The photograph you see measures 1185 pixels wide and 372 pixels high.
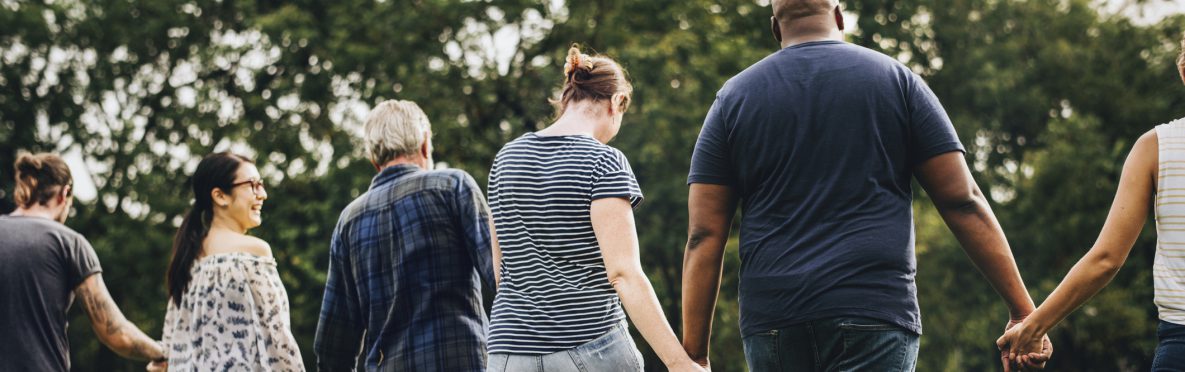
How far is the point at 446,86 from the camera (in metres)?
19.5

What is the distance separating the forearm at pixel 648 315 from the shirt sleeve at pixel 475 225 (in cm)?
93

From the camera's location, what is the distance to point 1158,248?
332 cm

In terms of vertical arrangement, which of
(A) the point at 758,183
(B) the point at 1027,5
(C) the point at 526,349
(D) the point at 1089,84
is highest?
(A) the point at 758,183

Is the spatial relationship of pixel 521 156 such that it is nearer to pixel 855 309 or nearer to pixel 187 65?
pixel 855 309

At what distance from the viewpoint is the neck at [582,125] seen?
365 centimetres

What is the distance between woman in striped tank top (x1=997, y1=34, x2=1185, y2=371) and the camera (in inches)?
128

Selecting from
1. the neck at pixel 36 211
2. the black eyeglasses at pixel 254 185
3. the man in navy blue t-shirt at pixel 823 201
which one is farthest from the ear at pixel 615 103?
the neck at pixel 36 211

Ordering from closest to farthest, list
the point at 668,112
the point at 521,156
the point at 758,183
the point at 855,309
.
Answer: the point at 855,309
the point at 758,183
the point at 521,156
the point at 668,112

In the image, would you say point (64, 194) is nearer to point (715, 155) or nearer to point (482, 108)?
point (715, 155)

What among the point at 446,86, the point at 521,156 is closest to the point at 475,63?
the point at 446,86

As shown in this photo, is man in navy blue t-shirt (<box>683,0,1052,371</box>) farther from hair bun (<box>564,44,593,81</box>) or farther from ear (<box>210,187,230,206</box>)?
ear (<box>210,187,230,206</box>)

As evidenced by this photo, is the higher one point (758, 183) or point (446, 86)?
point (758, 183)

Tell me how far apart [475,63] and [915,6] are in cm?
754

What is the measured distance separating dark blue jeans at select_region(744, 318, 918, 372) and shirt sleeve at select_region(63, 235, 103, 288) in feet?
11.6
